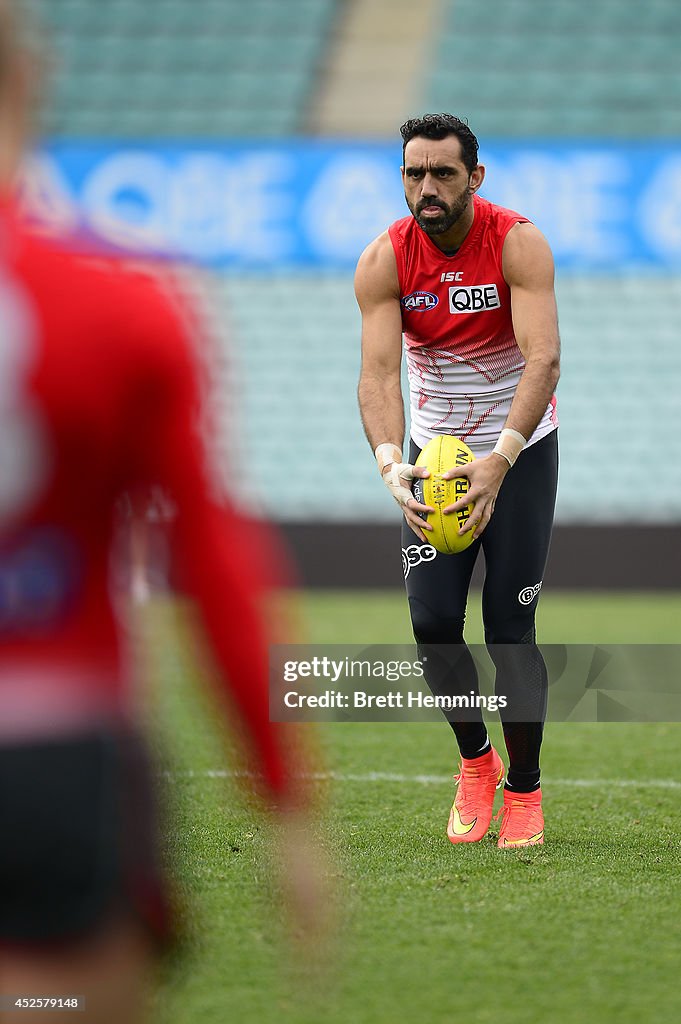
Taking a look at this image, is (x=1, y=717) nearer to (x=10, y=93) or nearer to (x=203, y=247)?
(x=10, y=93)

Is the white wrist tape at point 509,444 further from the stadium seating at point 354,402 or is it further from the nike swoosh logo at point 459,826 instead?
the stadium seating at point 354,402

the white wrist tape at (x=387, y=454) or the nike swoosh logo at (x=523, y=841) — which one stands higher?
the white wrist tape at (x=387, y=454)

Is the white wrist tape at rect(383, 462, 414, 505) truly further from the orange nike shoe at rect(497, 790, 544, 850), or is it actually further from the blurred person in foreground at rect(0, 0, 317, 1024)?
the blurred person in foreground at rect(0, 0, 317, 1024)

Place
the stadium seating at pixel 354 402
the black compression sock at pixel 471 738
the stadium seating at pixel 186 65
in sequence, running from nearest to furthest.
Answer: the black compression sock at pixel 471 738 < the stadium seating at pixel 354 402 < the stadium seating at pixel 186 65

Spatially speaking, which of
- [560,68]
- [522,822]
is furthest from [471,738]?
[560,68]

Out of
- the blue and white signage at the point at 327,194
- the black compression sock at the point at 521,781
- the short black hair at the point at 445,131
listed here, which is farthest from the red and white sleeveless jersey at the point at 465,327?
the blue and white signage at the point at 327,194

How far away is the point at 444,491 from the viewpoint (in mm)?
3965

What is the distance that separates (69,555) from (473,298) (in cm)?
292

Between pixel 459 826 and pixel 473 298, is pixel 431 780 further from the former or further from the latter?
pixel 473 298

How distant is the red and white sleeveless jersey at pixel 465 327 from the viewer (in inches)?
161

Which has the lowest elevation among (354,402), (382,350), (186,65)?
(354,402)

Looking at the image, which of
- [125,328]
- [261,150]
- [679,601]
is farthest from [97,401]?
[261,150]

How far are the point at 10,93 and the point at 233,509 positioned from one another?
0.46m

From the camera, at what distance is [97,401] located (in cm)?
134
